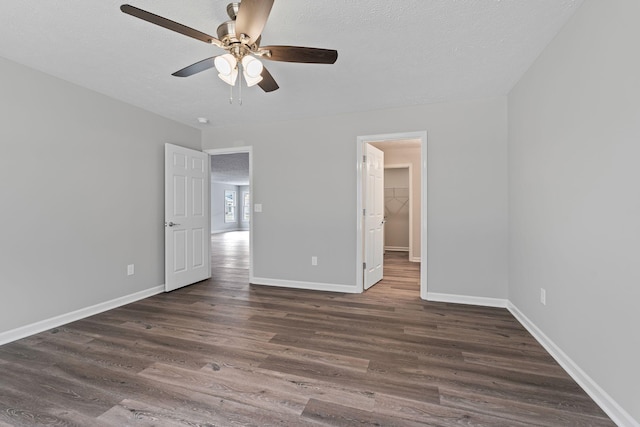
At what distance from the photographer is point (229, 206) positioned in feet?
45.9

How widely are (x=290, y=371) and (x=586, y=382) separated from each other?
71.9 inches

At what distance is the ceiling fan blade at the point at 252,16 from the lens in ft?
4.68

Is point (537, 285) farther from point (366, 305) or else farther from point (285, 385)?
point (285, 385)

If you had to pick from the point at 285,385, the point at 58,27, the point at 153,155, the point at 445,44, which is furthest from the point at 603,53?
the point at 153,155

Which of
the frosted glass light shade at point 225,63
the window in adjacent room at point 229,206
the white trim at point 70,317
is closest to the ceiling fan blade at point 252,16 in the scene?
the frosted glass light shade at point 225,63

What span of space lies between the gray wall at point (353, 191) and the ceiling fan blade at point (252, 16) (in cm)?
234

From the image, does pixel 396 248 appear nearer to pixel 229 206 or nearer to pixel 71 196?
pixel 71 196

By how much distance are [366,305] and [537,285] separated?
165 cm

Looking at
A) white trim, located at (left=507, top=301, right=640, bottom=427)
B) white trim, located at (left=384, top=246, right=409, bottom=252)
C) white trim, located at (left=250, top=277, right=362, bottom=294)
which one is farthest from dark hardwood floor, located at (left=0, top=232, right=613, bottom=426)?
white trim, located at (left=384, top=246, right=409, bottom=252)

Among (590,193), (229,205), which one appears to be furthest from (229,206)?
(590,193)

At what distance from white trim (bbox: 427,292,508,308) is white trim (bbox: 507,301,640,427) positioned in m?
0.66

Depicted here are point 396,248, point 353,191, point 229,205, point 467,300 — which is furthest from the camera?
point 229,205

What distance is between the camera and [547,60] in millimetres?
2238

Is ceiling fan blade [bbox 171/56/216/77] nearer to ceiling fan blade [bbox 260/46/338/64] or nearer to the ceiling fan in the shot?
the ceiling fan
